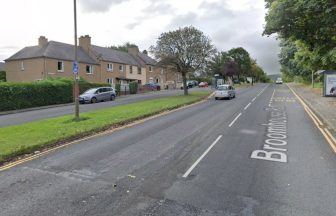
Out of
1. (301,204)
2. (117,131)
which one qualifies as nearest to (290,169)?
(301,204)

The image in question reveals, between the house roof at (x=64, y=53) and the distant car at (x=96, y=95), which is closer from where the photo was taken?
the distant car at (x=96, y=95)

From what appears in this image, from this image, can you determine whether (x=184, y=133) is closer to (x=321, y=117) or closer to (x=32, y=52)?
(x=321, y=117)

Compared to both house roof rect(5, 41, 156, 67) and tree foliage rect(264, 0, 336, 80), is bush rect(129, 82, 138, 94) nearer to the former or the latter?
house roof rect(5, 41, 156, 67)

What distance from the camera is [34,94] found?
34438 millimetres

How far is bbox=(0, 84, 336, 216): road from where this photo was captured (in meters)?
6.30

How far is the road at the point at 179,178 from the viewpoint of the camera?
20.7 ft

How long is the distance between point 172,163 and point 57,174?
9.26 feet

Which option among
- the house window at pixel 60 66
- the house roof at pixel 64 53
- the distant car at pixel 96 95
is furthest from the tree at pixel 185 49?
the house window at pixel 60 66

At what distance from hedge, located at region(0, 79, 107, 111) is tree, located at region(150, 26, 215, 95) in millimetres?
11285

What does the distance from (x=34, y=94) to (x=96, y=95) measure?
6.68 meters

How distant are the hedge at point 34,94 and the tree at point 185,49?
11.3 meters

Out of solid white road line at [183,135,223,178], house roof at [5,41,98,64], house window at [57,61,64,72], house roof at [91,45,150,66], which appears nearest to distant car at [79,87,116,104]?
house roof at [5,41,98,64]

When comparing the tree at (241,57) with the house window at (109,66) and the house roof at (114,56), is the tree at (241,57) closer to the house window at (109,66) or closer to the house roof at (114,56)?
the house roof at (114,56)

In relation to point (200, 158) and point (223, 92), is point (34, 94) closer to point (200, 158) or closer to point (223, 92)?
point (223, 92)
